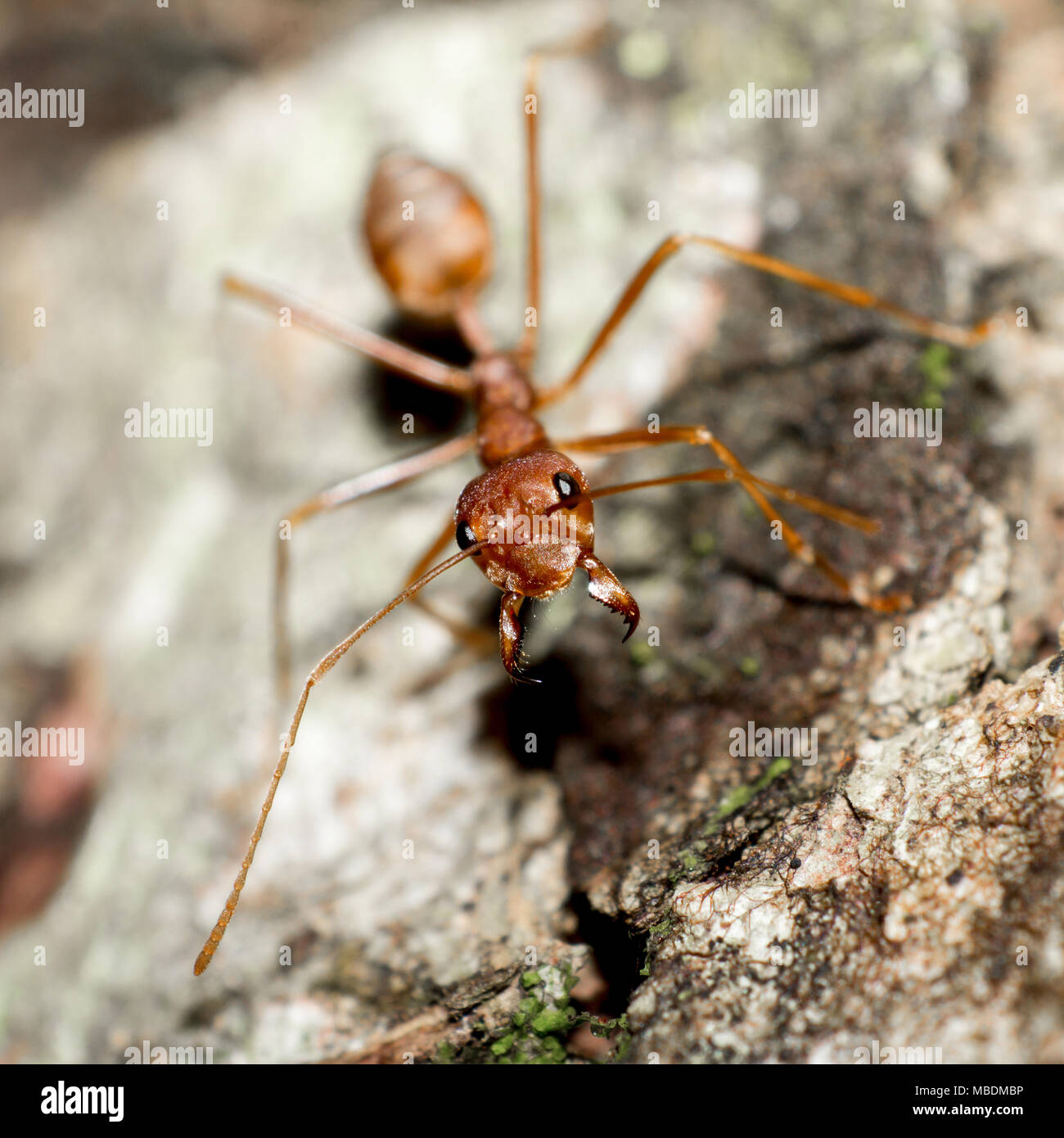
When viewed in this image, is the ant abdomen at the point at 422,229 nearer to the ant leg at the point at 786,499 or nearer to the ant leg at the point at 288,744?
the ant leg at the point at 786,499

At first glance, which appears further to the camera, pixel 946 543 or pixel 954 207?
pixel 954 207

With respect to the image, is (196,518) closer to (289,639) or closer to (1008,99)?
(289,639)

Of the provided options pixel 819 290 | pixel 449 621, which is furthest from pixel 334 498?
pixel 819 290

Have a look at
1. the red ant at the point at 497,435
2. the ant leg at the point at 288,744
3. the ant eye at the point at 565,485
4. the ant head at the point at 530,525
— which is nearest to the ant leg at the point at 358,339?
the red ant at the point at 497,435

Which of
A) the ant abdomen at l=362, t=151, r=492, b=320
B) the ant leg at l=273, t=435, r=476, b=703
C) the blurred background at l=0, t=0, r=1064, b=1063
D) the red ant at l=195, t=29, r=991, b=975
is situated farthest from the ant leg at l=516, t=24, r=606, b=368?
the ant leg at l=273, t=435, r=476, b=703

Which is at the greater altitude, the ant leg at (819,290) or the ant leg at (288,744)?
the ant leg at (819,290)

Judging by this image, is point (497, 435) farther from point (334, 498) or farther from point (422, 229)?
point (422, 229)

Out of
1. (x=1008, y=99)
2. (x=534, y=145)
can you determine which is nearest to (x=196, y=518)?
(x=534, y=145)
